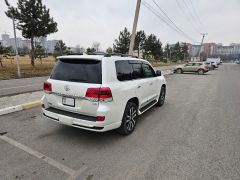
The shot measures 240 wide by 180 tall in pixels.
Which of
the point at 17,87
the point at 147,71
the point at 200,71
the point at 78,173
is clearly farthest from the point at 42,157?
the point at 200,71

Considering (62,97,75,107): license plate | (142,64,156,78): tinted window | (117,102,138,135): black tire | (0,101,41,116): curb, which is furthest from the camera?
(0,101,41,116): curb

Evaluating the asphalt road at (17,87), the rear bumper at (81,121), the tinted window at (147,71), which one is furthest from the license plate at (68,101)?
the asphalt road at (17,87)

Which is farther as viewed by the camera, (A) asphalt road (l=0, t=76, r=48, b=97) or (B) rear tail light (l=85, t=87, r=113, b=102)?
(A) asphalt road (l=0, t=76, r=48, b=97)

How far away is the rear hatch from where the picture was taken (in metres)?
3.29

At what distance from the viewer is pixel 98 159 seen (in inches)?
121

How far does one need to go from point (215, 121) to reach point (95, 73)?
150 inches

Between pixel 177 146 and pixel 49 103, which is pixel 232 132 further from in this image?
pixel 49 103

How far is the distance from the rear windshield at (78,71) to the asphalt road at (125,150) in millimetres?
1306

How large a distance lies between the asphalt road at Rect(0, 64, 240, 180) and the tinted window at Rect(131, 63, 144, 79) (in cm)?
129

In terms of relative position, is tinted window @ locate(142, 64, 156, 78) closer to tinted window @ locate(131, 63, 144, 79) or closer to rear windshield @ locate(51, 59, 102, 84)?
tinted window @ locate(131, 63, 144, 79)

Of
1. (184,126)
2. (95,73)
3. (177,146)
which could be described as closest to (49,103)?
(95,73)

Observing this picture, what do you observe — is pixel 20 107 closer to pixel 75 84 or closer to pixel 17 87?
pixel 75 84

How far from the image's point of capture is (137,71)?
4.54m

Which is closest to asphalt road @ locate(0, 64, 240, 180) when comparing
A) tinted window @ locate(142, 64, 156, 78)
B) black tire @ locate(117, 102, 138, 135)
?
black tire @ locate(117, 102, 138, 135)
